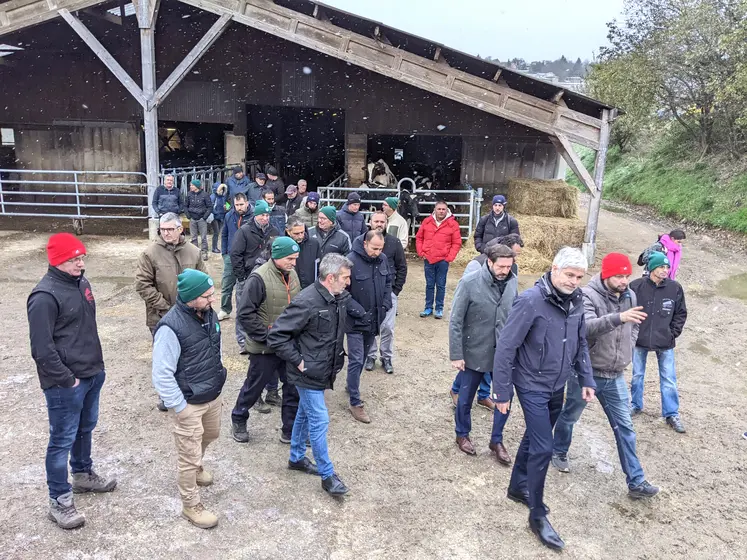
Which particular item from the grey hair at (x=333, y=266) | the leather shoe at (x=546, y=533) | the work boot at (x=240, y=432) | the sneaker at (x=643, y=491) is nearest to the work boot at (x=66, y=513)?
the work boot at (x=240, y=432)

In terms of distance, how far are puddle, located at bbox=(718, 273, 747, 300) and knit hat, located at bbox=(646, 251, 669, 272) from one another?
18.8ft

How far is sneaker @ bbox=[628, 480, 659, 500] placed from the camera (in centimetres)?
391

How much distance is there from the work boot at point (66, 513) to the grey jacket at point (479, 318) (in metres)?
2.58

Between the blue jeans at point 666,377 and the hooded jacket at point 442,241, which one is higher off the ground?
the hooded jacket at point 442,241

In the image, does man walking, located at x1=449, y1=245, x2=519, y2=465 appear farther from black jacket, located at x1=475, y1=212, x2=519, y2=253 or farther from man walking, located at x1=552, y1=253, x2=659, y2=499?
black jacket, located at x1=475, y1=212, x2=519, y2=253

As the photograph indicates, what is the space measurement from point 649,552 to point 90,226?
41.6ft

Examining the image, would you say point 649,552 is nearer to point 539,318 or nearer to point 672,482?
point 672,482

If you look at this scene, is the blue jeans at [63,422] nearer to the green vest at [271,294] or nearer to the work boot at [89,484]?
the work boot at [89,484]

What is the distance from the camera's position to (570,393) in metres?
4.14

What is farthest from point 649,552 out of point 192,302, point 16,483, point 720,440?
point 16,483

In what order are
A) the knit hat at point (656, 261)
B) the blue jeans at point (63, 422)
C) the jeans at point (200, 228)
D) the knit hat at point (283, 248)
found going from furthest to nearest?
the jeans at point (200, 228), the knit hat at point (656, 261), the knit hat at point (283, 248), the blue jeans at point (63, 422)

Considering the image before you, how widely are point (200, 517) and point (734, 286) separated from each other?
963 centimetres

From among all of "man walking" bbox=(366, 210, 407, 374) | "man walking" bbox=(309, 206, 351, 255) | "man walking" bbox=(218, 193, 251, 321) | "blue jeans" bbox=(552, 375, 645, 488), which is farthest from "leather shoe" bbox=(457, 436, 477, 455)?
"man walking" bbox=(218, 193, 251, 321)

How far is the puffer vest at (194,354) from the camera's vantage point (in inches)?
129
